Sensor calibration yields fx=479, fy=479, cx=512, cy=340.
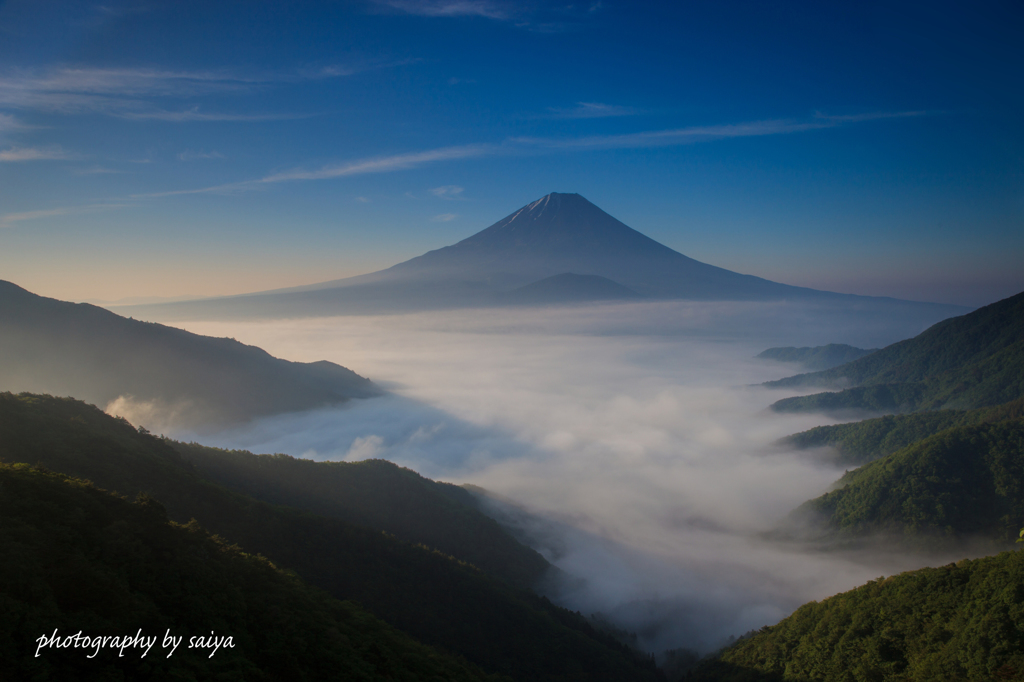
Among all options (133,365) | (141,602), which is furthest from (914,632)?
(133,365)

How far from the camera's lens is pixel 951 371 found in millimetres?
123250

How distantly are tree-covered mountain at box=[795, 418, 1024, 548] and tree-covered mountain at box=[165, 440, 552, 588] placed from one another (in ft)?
171

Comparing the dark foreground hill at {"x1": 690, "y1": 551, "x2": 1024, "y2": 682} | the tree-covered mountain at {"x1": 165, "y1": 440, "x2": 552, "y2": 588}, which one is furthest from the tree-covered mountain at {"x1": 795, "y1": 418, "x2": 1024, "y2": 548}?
the tree-covered mountain at {"x1": 165, "y1": 440, "x2": 552, "y2": 588}

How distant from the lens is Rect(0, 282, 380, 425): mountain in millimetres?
94838

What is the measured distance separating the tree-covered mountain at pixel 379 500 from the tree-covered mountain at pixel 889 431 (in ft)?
260

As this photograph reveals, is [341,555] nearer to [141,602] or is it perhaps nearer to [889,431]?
[141,602]

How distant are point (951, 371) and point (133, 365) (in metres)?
196

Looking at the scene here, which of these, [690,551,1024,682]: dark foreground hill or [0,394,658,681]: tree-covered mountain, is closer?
[690,551,1024,682]: dark foreground hill

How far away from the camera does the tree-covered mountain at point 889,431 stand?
85812 millimetres

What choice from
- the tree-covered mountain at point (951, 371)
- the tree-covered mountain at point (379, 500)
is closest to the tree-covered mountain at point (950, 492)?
the tree-covered mountain at point (951, 371)

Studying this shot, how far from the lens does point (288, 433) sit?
111m

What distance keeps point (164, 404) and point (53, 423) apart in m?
96.5

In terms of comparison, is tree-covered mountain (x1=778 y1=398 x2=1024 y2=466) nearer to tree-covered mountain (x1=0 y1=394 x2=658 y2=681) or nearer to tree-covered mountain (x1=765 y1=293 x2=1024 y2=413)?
tree-covered mountain (x1=765 y1=293 x2=1024 y2=413)

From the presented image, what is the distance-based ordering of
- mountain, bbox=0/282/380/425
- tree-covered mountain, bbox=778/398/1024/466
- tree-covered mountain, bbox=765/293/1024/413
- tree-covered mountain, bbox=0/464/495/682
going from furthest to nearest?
tree-covered mountain, bbox=765/293/1024/413, mountain, bbox=0/282/380/425, tree-covered mountain, bbox=778/398/1024/466, tree-covered mountain, bbox=0/464/495/682
